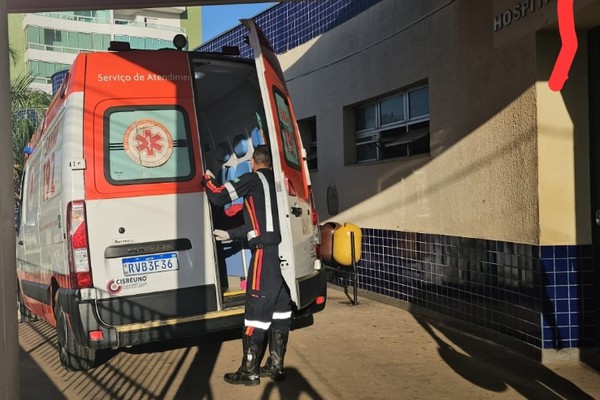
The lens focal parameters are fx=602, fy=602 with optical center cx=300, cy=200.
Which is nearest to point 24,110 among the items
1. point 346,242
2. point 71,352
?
point 346,242

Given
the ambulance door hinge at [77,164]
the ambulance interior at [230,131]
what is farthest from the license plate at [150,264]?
the ambulance door hinge at [77,164]

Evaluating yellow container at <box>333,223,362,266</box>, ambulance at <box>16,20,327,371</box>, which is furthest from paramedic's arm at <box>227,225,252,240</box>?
yellow container at <box>333,223,362,266</box>

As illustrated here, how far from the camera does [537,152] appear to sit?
5.29m

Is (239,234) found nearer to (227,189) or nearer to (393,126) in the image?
(227,189)

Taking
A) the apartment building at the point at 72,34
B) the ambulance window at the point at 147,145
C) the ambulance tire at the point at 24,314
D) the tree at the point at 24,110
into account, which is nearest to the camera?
the ambulance window at the point at 147,145

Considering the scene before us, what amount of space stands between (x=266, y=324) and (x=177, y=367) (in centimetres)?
119

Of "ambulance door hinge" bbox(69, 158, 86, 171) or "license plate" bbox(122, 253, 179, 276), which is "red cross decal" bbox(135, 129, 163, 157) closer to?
"ambulance door hinge" bbox(69, 158, 86, 171)

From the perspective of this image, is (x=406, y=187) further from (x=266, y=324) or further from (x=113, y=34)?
(x=113, y=34)

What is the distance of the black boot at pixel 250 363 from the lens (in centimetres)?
501

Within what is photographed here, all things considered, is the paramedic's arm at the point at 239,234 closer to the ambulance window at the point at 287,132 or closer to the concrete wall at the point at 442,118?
the ambulance window at the point at 287,132

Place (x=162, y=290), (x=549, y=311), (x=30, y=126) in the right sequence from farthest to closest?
(x=30, y=126) < (x=549, y=311) < (x=162, y=290)

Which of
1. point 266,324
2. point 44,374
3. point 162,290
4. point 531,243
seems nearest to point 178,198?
point 162,290

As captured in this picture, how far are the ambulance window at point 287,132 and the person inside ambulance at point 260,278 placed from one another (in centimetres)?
37

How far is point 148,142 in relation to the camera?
5.11m
